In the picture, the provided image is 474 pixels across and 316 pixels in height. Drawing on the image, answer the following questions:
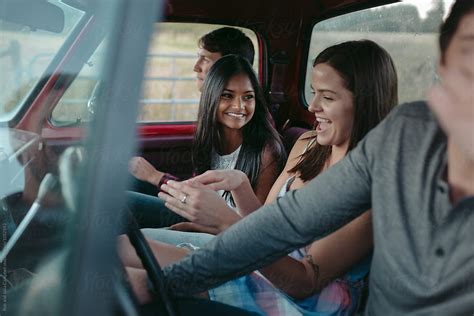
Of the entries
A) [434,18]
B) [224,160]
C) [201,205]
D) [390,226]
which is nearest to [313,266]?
[201,205]

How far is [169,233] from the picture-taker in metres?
1.96

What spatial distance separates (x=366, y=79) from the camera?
158 centimetres

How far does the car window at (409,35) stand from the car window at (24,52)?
2.60 ft

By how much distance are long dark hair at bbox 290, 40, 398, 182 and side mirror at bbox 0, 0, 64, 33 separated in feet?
2.49

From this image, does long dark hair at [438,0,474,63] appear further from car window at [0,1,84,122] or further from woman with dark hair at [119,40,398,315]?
car window at [0,1,84,122]

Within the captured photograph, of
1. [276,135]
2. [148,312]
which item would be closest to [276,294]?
[148,312]

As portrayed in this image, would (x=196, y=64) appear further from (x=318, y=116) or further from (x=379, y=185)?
(x=379, y=185)

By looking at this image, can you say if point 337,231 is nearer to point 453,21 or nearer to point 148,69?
point 453,21

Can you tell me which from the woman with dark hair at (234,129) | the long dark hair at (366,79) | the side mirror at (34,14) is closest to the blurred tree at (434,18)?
the long dark hair at (366,79)

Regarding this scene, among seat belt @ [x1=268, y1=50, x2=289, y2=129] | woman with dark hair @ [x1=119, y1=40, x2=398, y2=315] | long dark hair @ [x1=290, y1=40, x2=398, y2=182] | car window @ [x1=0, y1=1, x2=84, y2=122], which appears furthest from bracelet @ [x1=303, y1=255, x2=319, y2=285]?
seat belt @ [x1=268, y1=50, x2=289, y2=129]

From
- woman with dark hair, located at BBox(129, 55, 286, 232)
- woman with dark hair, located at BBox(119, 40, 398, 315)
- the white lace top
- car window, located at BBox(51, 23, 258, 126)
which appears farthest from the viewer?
the white lace top

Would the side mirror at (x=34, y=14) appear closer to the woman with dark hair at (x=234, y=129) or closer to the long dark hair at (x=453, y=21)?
the long dark hair at (x=453, y=21)

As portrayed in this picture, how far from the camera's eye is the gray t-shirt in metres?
0.99

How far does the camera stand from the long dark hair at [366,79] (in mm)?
1526
